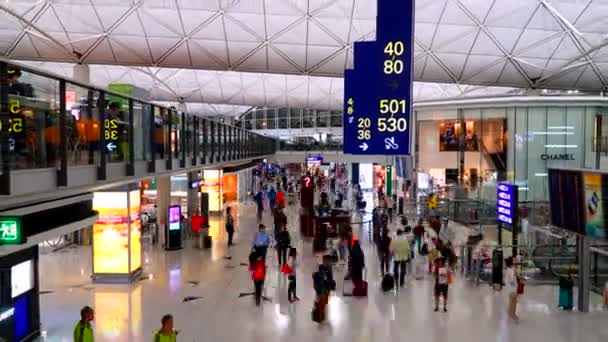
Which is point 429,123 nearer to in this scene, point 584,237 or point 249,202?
point 249,202

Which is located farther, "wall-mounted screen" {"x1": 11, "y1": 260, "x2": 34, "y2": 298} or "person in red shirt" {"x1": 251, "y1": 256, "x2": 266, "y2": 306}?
"person in red shirt" {"x1": 251, "y1": 256, "x2": 266, "y2": 306}

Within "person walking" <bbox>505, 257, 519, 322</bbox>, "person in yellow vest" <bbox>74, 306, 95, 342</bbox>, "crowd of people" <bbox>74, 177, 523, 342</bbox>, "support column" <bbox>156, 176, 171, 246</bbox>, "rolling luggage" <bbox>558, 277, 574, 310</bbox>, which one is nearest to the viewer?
"person in yellow vest" <bbox>74, 306, 95, 342</bbox>

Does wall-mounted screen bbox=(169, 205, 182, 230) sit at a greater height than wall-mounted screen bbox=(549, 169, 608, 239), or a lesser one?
lesser

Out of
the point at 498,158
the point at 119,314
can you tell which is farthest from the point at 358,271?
the point at 498,158

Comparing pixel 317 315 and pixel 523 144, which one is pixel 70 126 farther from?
pixel 523 144

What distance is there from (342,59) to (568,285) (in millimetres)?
29515

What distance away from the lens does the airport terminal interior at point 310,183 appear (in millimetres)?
10031

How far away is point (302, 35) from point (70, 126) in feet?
108

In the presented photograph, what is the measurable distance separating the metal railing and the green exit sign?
42 centimetres

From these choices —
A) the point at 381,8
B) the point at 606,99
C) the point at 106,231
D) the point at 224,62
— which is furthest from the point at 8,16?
the point at 606,99

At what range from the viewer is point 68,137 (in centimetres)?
856

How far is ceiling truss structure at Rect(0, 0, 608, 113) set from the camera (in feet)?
124

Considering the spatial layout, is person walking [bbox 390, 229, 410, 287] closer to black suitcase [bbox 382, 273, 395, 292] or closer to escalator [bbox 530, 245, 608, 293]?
black suitcase [bbox 382, 273, 395, 292]

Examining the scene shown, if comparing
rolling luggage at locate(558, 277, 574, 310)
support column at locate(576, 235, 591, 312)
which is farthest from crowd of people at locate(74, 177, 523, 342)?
support column at locate(576, 235, 591, 312)
